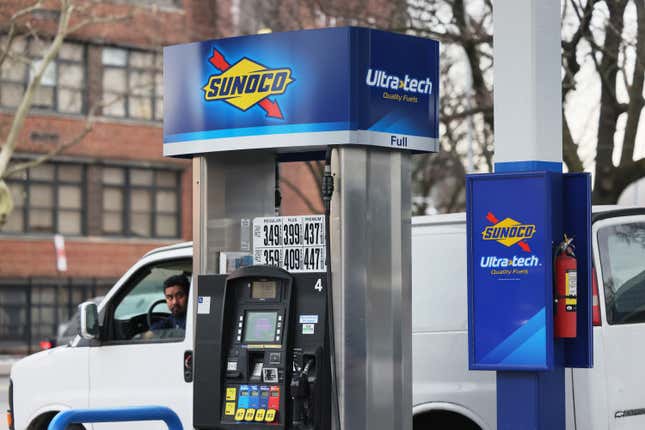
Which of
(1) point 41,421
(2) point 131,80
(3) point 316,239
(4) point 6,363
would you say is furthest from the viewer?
(2) point 131,80

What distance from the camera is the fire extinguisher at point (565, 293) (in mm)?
7602

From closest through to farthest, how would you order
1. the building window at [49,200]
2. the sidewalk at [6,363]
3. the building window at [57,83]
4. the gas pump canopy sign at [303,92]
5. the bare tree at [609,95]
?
the gas pump canopy sign at [303,92], the bare tree at [609,95], the sidewalk at [6,363], the building window at [57,83], the building window at [49,200]

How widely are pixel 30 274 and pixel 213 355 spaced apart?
3534cm

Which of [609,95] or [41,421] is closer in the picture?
[41,421]

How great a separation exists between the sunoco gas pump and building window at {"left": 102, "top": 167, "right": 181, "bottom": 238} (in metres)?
36.6

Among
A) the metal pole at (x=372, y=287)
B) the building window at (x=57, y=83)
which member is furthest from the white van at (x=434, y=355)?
the building window at (x=57, y=83)

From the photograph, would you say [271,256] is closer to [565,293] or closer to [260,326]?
[260,326]

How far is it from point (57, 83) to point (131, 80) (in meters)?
2.58

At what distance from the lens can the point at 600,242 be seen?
336 inches

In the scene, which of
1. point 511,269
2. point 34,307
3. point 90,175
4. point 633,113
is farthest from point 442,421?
point 90,175

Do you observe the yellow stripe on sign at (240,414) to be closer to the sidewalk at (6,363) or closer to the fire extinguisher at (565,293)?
the fire extinguisher at (565,293)

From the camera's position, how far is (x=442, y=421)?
29.6 ft

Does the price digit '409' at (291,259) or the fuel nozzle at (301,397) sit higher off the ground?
the price digit '409' at (291,259)

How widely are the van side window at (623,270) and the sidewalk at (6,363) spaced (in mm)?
24673
